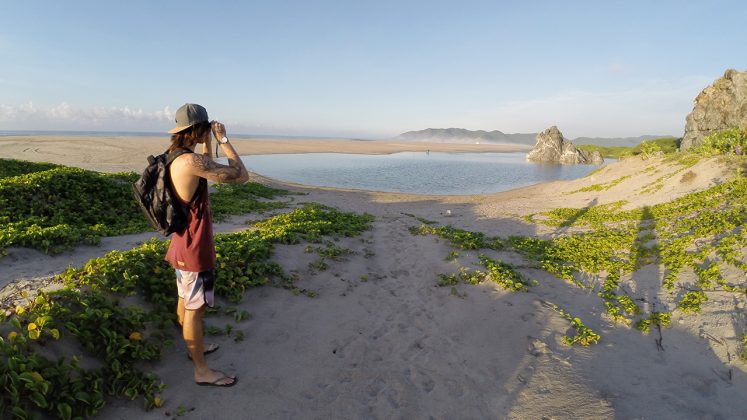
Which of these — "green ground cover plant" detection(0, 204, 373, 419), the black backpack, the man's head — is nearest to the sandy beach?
"green ground cover plant" detection(0, 204, 373, 419)

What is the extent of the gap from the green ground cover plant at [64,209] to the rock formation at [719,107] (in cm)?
4020

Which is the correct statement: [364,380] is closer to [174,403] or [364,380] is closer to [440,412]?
[440,412]

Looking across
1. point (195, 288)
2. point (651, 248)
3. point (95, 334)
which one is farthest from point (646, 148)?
point (95, 334)

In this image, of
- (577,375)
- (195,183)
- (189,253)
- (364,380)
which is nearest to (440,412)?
(364,380)

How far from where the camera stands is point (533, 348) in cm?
568

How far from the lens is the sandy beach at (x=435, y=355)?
426 centimetres

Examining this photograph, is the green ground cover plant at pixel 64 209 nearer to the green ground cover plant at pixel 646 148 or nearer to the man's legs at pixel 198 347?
the man's legs at pixel 198 347

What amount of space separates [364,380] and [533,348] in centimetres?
282

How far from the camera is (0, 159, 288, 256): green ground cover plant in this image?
7.13m

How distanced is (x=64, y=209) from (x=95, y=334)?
811 centimetres

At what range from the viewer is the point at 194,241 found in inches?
147

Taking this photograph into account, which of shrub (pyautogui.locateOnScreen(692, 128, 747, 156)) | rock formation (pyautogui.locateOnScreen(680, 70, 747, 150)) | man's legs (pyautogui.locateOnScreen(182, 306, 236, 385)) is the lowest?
man's legs (pyautogui.locateOnScreen(182, 306, 236, 385))

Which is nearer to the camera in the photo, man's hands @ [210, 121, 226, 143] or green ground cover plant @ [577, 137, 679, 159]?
man's hands @ [210, 121, 226, 143]

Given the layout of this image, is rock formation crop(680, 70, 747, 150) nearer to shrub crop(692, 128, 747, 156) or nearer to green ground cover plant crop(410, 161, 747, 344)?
shrub crop(692, 128, 747, 156)
